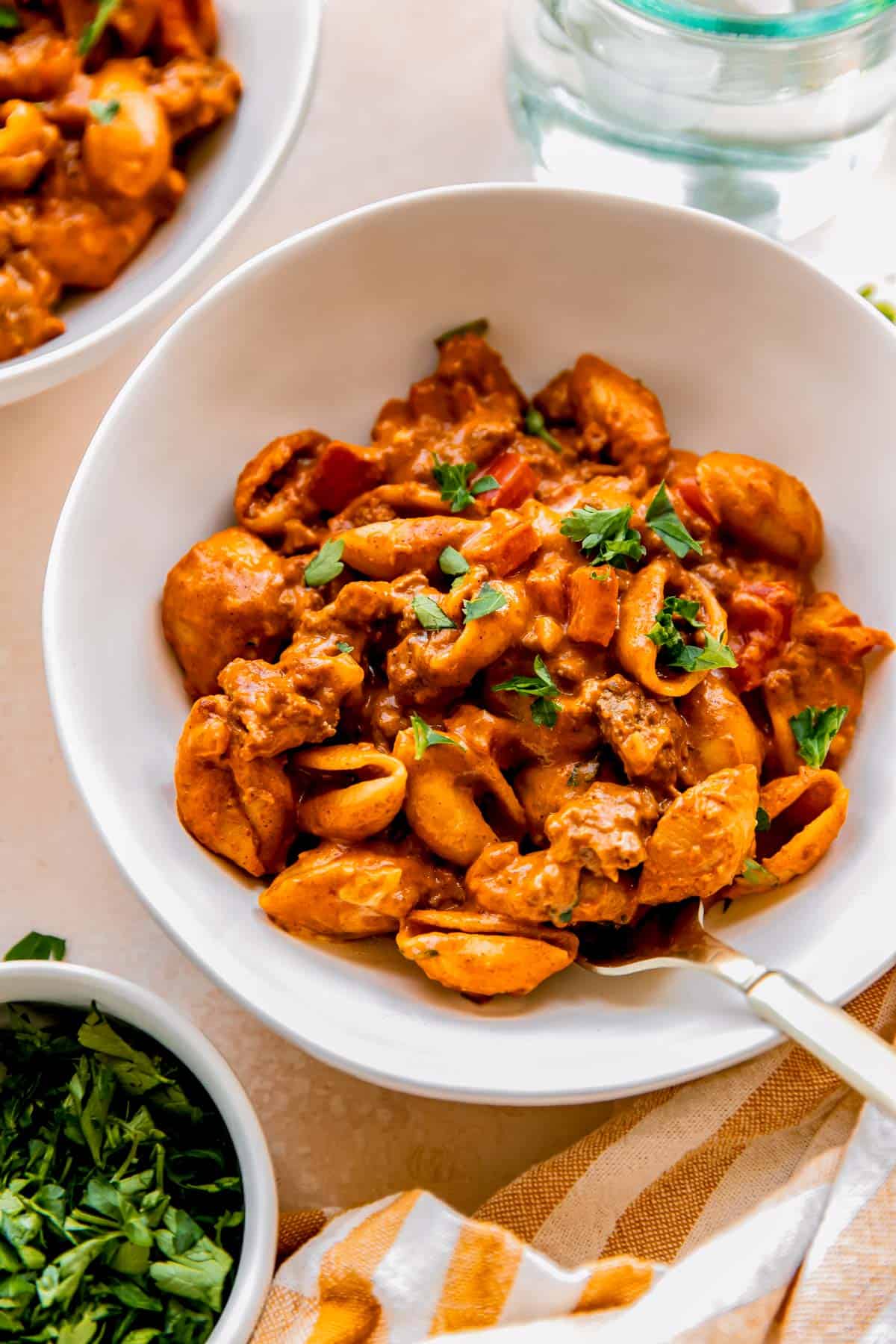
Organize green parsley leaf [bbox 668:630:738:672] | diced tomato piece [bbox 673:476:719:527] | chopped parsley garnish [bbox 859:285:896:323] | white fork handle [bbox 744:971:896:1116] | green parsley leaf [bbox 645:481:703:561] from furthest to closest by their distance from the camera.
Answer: chopped parsley garnish [bbox 859:285:896:323] < diced tomato piece [bbox 673:476:719:527] < green parsley leaf [bbox 645:481:703:561] < green parsley leaf [bbox 668:630:738:672] < white fork handle [bbox 744:971:896:1116]

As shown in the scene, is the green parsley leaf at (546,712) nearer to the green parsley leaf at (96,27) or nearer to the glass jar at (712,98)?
the glass jar at (712,98)

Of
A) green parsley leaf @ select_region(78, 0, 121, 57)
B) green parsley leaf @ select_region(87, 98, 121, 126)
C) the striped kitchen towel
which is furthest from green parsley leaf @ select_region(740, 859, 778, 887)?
green parsley leaf @ select_region(78, 0, 121, 57)

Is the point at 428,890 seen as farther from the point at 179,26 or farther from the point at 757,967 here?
the point at 179,26

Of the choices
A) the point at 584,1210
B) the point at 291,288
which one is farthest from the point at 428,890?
the point at 291,288

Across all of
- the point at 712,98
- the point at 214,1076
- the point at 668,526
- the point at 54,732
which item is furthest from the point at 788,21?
the point at 214,1076

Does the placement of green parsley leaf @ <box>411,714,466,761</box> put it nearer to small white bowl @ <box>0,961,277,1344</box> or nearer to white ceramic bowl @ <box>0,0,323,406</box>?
small white bowl @ <box>0,961,277,1344</box>

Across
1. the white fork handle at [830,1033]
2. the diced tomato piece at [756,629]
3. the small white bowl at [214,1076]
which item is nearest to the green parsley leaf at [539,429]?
the diced tomato piece at [756,629]

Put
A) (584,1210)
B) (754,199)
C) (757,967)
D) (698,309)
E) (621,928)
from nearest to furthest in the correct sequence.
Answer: (757,967) < (621,928) < (584,1210) < (698,309) < (754,199)

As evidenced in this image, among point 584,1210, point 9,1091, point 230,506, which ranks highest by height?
point 230,506
